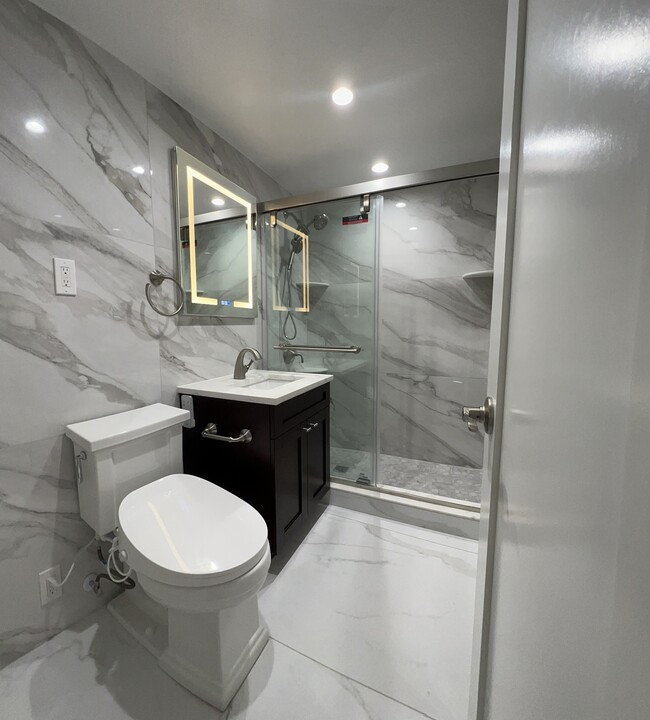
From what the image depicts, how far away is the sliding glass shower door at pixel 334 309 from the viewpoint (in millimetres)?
2049

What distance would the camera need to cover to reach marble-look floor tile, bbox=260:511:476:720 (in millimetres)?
1011

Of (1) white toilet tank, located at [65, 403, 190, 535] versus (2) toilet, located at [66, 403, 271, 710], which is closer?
(2) toilet, located at [66, 403, 271, 710]

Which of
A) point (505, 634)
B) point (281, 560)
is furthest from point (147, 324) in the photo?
point (505, 634)

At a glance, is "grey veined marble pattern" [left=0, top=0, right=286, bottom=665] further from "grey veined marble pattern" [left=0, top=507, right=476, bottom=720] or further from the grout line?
the grout line

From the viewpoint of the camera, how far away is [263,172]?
2197mm

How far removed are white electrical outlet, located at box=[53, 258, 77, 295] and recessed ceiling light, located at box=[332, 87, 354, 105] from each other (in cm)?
139

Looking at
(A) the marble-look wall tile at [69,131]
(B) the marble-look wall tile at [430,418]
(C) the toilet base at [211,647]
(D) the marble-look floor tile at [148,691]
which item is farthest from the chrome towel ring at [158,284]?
(B) the marble-look wall tile at [430,418]

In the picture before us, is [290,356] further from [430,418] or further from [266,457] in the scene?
[430,418]

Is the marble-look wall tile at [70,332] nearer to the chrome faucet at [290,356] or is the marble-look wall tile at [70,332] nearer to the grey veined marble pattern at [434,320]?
the chrome faucet at [290,356]

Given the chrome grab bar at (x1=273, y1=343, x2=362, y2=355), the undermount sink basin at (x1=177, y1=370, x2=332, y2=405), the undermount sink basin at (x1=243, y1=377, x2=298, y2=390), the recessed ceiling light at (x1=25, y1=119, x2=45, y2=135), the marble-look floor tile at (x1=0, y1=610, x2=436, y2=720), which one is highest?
the recessed ceiling light at (x1=25, y1=119, x2=45, y2=135)

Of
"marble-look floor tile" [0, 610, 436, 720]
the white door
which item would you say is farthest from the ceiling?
"marble-look floor tile" [0, 610, 436, 720]

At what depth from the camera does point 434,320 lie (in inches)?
96.7

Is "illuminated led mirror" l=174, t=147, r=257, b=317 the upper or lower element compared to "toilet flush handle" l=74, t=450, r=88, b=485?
→ upper

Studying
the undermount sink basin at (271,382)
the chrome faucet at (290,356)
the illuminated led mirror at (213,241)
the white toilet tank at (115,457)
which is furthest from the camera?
the chrome faucet at (290,356)
